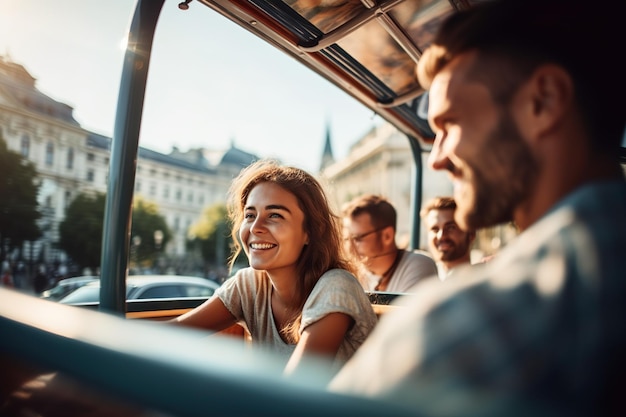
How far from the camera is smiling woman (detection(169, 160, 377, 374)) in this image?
6.18 feet

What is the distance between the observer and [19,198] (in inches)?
491

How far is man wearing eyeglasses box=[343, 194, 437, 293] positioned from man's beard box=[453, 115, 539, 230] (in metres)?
2.70

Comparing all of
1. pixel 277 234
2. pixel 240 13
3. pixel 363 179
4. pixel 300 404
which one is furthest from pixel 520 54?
pixel 363 179

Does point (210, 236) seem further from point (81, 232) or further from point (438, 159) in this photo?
point (438, 159)

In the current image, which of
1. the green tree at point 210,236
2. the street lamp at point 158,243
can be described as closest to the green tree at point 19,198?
the street lamp at point 158,243

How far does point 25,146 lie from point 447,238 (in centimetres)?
1403

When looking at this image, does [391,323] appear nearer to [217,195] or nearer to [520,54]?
[520,54]

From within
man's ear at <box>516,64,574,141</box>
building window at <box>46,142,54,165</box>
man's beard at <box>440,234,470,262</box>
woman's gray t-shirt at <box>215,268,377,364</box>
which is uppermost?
building window at <box>46,142,54,165</box>

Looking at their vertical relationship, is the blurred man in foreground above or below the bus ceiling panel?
below

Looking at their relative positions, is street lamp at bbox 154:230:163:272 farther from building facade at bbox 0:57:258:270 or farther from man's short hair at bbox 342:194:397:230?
man's short hair at bbox 342:194:397:230

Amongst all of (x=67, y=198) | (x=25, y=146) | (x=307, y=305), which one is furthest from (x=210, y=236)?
(x=307, y=305)

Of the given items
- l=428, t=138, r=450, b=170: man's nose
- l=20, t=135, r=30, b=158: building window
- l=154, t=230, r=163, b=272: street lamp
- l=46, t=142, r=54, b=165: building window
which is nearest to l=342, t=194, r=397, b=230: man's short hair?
l=428, t=138, r=450, b=170: man's nose

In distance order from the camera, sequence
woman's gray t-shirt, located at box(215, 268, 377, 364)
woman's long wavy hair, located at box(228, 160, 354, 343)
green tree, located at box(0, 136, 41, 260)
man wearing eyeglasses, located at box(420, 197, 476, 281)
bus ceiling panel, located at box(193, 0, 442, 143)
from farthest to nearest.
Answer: green tree, located at box(0, 136, 41, 260) < man wearing eyeglasses, located at box(420, 197, 476, 281) < woman's long wavy hair, located at box(228, 160, 354, 343) < bus ceiling panel, located at box(193, 0, 442, 143) < woman's gray t-shirt, located at box(215, 268, 377, 364)

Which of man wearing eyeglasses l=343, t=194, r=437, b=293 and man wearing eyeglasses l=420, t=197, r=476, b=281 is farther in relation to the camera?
man wearing eyeglasses l=420, t=197, r=476, b=281
